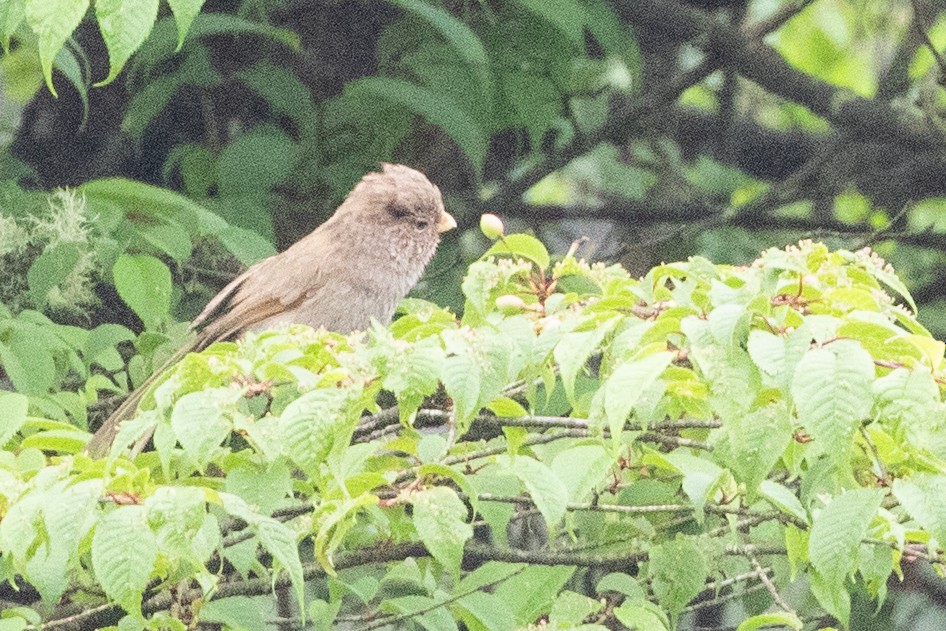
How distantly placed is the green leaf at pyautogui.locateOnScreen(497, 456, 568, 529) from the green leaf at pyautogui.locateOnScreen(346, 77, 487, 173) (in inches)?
87.4

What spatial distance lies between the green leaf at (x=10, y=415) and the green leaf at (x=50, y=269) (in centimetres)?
83

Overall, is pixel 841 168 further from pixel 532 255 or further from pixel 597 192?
pixel 532 255

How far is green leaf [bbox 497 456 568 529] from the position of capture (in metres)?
2.22

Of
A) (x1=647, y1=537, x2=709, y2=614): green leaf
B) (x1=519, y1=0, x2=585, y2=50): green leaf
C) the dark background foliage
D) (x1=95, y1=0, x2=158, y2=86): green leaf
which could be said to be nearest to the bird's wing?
the dark background foliage

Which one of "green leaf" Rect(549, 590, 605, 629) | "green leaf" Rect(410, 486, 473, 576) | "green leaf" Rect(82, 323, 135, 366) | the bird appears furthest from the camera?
the bird

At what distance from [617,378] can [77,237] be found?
2.15 metres

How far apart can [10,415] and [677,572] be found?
119 centimetres

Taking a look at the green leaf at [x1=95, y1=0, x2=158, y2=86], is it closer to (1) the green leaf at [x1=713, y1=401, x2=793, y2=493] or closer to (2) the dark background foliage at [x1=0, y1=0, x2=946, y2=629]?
(1) the green leaf at [x1=713, y1=401, x2=793, y2=493]

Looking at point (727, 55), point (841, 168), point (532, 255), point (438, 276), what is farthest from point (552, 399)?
point (841, 168)

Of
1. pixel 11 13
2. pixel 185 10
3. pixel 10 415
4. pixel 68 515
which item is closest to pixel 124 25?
pixel 185 10

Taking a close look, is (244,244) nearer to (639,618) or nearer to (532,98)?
(532,98)

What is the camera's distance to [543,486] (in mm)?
2248

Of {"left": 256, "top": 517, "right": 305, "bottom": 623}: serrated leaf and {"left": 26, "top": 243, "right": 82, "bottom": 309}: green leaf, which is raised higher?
{"left": 26, "top": 243, "right": 82, "bottom": 309}: green leaf

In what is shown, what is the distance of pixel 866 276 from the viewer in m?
2.44
